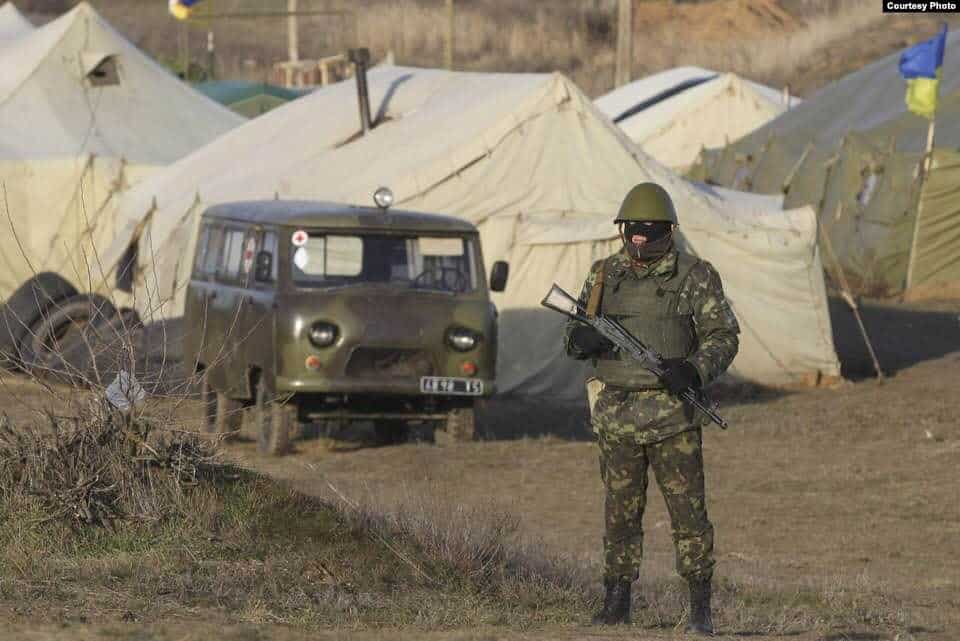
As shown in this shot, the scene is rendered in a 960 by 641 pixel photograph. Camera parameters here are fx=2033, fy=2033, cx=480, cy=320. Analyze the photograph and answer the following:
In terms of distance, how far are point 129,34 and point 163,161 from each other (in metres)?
62.6

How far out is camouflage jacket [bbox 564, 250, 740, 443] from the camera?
7.79 metres

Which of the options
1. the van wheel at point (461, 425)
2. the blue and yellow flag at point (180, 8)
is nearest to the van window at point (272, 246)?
the van wheel at point (461, 425)

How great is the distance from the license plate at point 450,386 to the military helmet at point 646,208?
279 inches

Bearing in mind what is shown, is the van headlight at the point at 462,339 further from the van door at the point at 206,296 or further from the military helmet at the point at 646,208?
the military helmet at the point at 646,208

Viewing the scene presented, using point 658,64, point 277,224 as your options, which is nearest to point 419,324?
point 277,224

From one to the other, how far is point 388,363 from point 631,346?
7307mm

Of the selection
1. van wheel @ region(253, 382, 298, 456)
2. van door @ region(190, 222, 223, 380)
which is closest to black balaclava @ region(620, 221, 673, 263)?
van wheel @ region(253, 382, 298, 456)

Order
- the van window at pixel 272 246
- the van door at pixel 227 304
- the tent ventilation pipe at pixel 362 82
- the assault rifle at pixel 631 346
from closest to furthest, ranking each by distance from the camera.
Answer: the assault rifle at pixel 631 346
the van window at pixel 272 246
the van door at pixel 227 304
the tent ventilation pipe at pixel 362 82

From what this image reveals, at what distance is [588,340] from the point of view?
7.78 m

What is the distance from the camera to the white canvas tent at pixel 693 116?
41500 mm

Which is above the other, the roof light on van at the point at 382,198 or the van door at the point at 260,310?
the roof light on van at the point at 382,198

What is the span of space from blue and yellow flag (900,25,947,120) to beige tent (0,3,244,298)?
32.1ft

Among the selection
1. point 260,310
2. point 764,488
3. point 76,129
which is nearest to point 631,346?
point 764,488

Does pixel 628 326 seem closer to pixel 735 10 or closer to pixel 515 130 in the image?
pixel 515 130
